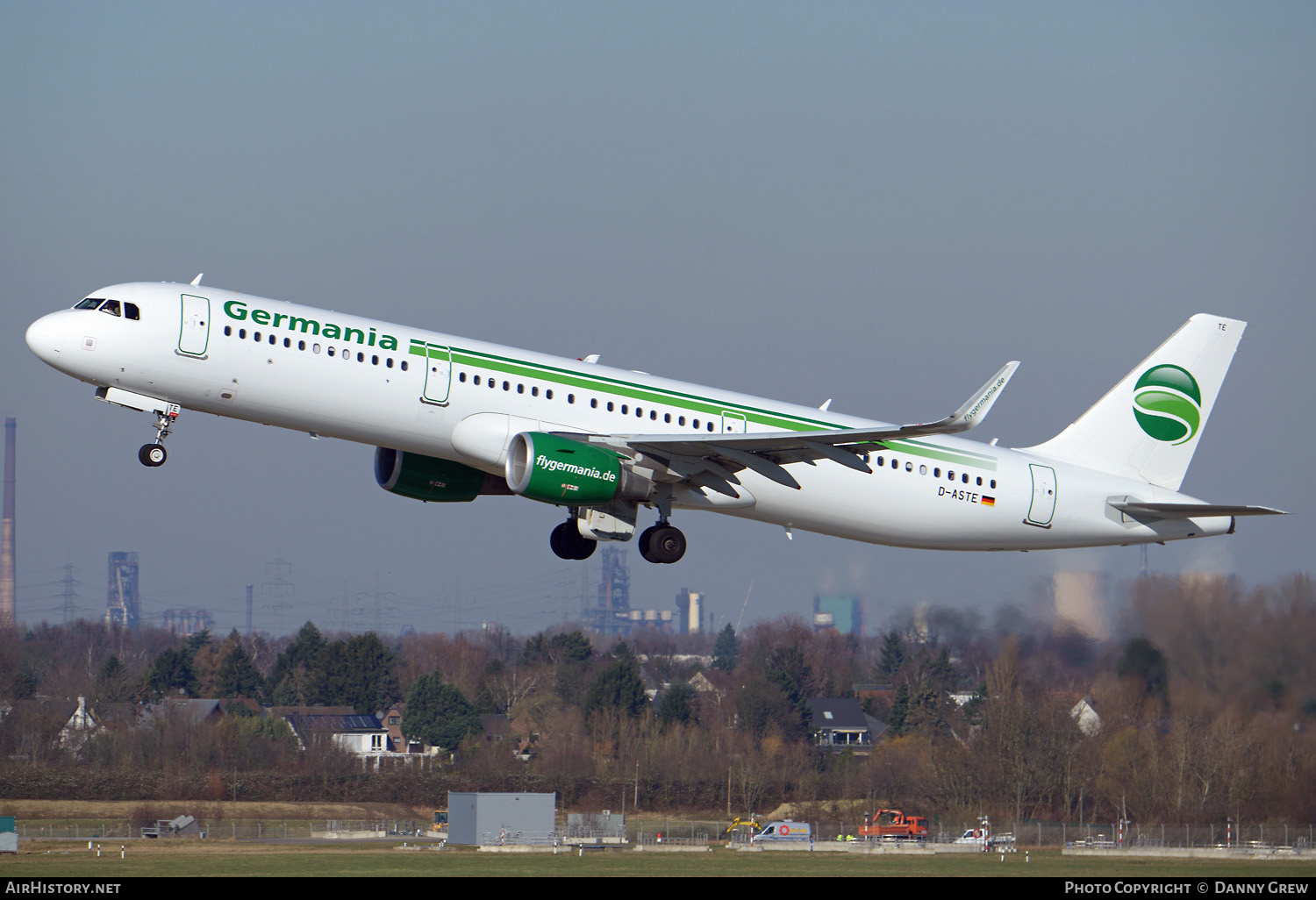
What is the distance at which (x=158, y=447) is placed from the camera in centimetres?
3177

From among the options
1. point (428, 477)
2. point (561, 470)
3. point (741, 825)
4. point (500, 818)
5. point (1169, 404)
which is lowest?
point (741, 825)

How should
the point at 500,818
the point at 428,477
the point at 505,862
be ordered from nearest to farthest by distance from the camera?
the point at 428,477, the point at 505,862, the point at 500,818

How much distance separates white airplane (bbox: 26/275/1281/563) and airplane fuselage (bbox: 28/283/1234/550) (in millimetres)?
41

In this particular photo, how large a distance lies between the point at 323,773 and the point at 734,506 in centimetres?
4277

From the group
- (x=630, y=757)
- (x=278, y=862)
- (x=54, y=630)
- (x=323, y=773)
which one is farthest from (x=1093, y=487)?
(x=54, y=630)

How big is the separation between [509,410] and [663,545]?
17.1ft

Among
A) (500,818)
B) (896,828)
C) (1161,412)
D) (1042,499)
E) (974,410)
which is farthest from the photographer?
(896,828)

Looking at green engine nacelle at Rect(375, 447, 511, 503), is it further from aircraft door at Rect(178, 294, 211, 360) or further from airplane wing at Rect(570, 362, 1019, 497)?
aircraft door at Rect(178, 294, 211, 360)

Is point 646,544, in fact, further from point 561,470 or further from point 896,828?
point 896,828

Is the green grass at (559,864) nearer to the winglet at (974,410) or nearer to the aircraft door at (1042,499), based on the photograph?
the aircraft door at (1042,499)

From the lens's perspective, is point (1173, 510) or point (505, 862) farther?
point (505, 862)

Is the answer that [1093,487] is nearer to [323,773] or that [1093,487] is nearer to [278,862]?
[278,862]

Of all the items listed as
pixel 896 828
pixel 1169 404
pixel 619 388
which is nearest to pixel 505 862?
pixel 896 828

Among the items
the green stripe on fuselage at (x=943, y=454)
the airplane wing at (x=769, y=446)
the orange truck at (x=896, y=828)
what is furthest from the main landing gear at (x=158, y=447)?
the orange truck at (x=896, y=828)
